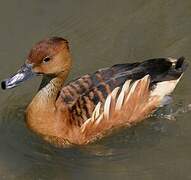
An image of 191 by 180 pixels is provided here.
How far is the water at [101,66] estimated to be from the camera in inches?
221

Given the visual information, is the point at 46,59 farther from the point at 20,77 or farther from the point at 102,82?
the point at 102,82

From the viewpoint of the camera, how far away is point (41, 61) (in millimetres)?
5121

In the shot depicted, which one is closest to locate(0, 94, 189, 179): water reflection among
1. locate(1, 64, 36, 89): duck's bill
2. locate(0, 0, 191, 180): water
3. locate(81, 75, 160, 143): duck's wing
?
locate(0, 0, 191, 180): water

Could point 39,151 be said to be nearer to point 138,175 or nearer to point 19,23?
point 138,175

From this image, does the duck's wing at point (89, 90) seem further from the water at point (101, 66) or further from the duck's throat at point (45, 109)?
the water at point (101, 66)

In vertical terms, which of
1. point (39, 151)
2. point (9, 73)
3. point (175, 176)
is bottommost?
point (175, 176)

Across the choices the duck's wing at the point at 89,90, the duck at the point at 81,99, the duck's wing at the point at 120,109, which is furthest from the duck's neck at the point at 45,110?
the duck's wing at the point at 120,109

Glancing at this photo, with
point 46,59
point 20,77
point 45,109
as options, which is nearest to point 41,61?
point 46,59

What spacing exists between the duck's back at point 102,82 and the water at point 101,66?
0.44 metres

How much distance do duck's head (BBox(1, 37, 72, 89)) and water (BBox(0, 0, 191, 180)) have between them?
90 centimetres

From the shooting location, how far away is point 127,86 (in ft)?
18.2

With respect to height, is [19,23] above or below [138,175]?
above

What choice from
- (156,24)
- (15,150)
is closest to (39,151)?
(15,150)

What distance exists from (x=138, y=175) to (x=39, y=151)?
0.97 metres
